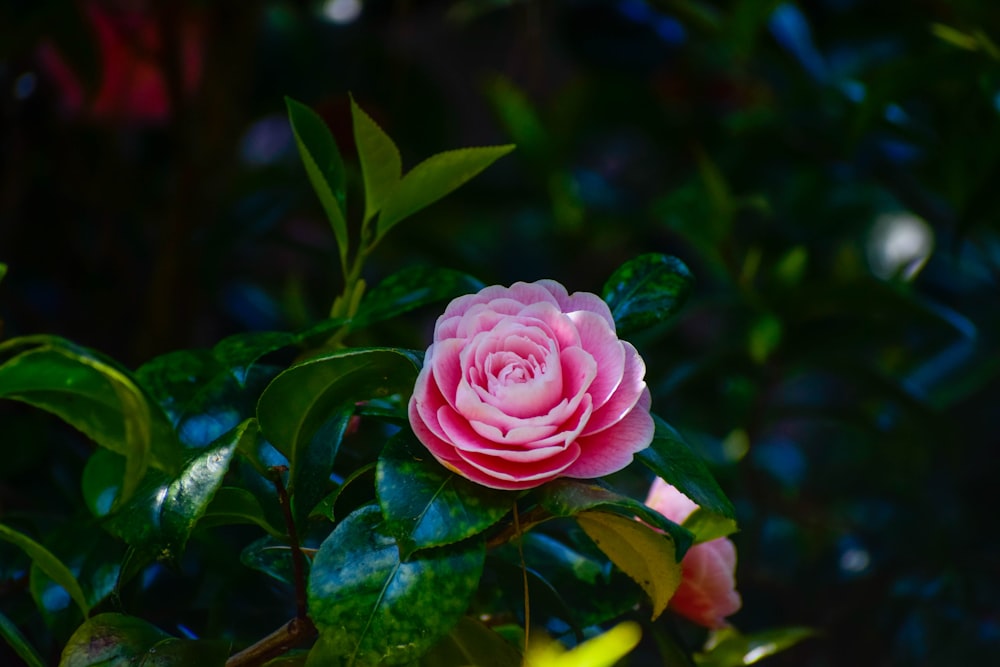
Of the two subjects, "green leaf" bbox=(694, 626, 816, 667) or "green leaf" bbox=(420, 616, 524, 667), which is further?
"green leaf" bbox=(694, 626, 816, 667)

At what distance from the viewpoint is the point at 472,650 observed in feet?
1.49

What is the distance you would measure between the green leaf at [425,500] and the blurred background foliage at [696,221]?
0.43 m

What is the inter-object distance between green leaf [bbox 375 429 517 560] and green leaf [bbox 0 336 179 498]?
0.09 meters

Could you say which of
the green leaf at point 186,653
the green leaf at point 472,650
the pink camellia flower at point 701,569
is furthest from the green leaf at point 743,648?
the green leaf at point 186,653

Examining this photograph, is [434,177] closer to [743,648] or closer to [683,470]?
[683,470]

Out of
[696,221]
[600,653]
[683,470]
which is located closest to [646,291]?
[683,470]

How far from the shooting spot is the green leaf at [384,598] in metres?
0.39

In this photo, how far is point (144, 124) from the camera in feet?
4.10

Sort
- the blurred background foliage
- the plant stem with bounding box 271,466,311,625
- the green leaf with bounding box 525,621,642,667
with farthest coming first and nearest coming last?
1. the blurred background foliage
2. the plant stem with bounding box 271,466,311,625
3. the green leaf with bounding box 525,621,642,667

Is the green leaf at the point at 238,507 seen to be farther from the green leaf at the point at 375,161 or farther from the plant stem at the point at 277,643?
the green leaf at the point at 375,161

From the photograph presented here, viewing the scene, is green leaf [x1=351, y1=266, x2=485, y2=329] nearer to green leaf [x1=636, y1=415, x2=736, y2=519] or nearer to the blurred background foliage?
green leaf [x1=636, y1=415, x2=736, y2=519]

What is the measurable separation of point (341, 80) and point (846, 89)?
2.15ft

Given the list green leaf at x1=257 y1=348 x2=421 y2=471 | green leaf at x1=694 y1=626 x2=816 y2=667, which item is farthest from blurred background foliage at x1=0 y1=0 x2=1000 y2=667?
green leaf at x1=257 y1=348 x2=421 y2=471

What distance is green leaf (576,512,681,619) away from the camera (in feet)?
1.42
